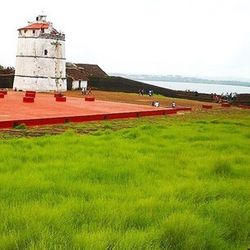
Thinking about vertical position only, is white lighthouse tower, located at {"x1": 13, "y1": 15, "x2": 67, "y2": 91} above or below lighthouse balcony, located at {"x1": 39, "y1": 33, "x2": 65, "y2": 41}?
below

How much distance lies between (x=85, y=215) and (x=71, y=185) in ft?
3.89

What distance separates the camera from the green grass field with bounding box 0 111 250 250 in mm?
4215

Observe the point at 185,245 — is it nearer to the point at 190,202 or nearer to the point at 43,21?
the point at 190,202

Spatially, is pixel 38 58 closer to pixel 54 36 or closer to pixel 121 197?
pixel 54 36

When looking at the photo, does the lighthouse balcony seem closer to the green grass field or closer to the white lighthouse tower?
the white lighthouse tower

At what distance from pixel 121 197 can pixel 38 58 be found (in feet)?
130

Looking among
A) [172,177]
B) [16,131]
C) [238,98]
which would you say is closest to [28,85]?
[238,98]

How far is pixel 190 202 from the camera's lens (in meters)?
5.55

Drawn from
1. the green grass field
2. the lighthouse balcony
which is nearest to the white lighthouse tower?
the lighthouse balcony

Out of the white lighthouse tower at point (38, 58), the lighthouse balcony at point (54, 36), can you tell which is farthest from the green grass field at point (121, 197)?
the lighthouse balcony at point (54, 36)

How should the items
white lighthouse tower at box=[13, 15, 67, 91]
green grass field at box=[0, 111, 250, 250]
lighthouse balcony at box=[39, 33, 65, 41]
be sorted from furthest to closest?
white lighthouse tower at box=[13, 15, 67, 91]
lighthouse balcony at box=[39, 33, 65, 41]
green grass field at box=[0, 111, 250, 250]

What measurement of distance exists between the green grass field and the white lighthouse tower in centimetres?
3502

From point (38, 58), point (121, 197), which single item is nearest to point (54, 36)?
point (38, 58)

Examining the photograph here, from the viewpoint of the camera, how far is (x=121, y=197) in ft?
18.2
